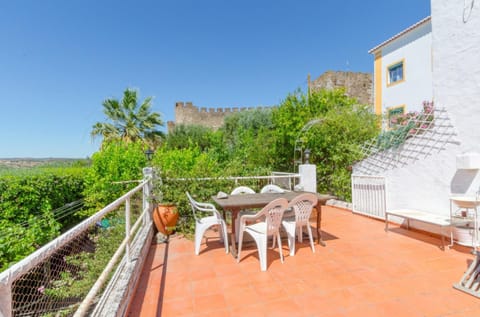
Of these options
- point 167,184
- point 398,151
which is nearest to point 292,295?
point 167,184

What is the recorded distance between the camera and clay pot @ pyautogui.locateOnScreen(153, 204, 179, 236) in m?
4.29

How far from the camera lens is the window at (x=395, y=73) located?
10711mm

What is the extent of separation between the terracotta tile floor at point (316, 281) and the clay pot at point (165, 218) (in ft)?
1.15

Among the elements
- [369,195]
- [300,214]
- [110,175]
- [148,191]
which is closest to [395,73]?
[369,195]

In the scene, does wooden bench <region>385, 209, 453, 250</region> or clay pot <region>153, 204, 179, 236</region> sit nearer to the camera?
wooden bench <region>385, 209, 453, 250</region>

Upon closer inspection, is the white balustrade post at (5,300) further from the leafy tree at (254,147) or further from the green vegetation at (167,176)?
the leafy tree at (254,147)

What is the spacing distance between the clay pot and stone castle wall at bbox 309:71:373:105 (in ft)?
39.4

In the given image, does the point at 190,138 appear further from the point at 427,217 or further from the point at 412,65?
the point at 427,217

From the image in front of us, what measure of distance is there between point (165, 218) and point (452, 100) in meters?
5.09

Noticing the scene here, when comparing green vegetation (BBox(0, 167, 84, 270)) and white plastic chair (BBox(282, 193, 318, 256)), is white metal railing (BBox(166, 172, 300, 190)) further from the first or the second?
green vegetation (BBox(0, 167, 84, 270))

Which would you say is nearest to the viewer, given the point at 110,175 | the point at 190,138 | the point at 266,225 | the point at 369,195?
the point at 266,225

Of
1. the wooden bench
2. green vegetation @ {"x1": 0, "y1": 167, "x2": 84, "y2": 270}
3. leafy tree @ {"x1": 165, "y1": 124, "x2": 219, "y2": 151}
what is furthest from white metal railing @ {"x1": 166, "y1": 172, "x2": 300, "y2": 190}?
leafy tree @ {"x1": 165, "y1": 124, "x2": 219, "y2": 151}

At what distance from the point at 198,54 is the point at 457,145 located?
35.9 feet

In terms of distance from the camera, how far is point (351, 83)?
46.8ft
